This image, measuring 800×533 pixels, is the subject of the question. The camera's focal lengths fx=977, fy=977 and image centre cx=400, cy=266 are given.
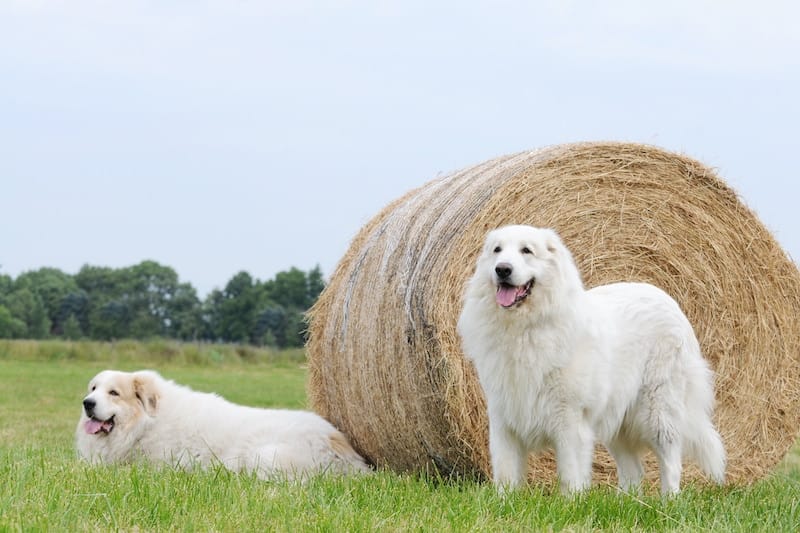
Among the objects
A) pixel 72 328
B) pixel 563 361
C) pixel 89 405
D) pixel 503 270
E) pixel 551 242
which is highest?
pixel 551 242

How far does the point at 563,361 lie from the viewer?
4.95 m

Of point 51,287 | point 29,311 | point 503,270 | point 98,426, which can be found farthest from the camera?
point 51,287

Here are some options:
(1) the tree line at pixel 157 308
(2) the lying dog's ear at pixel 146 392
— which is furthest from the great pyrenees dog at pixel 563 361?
(1) the tree line at pixel 157 308

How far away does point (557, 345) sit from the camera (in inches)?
195

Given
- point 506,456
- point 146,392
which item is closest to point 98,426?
point 146,392

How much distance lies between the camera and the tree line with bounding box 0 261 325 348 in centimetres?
4766

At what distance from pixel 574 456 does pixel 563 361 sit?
1.57 feet

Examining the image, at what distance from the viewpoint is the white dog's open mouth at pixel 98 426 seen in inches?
250

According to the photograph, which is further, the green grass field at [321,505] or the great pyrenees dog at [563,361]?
the great pyrenees dog at [563,361]

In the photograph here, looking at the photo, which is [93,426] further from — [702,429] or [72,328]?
[72,328]

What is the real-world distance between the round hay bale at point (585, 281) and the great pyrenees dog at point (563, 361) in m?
0.47

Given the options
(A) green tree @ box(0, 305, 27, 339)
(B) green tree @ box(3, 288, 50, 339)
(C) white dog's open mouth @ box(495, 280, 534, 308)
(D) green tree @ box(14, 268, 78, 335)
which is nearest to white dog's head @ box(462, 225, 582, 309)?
(C) white dog's open mouth @ box(495, 280, 534, 308)

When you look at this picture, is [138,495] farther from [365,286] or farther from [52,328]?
[52,328]

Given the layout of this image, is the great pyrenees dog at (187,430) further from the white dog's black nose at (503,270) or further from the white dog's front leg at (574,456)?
the white dog's black nose at (503,270)
